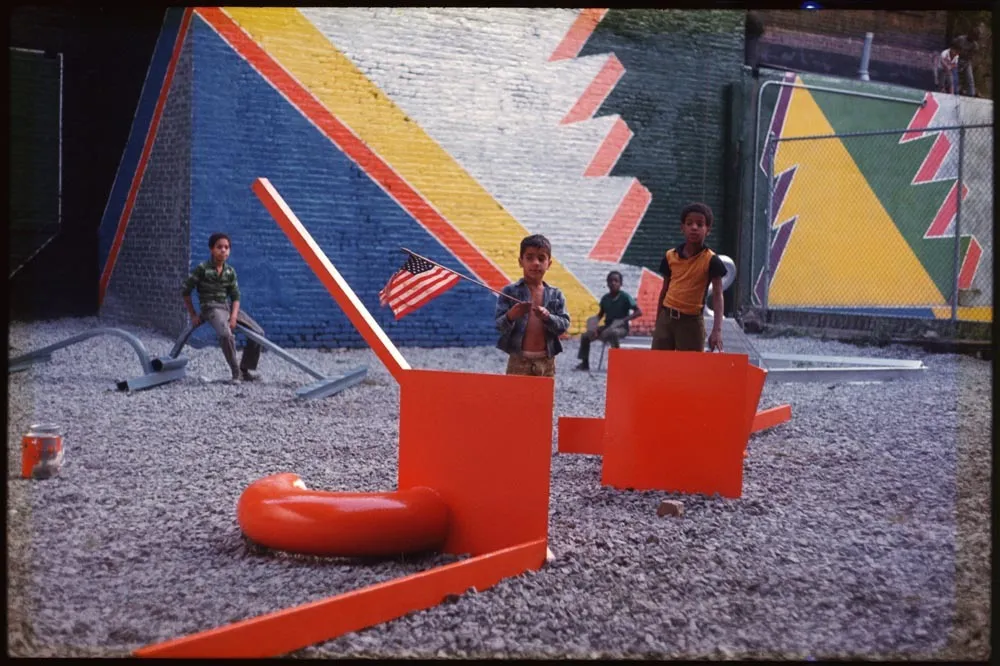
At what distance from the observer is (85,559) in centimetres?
380

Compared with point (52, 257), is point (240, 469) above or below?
below

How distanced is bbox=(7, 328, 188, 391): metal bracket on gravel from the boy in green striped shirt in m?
0.45

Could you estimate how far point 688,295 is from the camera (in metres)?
6.30

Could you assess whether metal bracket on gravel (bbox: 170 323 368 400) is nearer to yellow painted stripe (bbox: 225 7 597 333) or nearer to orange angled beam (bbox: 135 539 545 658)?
yellow painted stripe (bbox: 225 7 597 333)

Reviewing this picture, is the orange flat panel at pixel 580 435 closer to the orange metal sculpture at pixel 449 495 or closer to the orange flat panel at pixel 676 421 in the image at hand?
the orange flat panel at pixel 676 421

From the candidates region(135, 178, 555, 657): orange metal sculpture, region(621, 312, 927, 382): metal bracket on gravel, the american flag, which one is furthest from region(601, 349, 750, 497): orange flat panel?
region(621, 312, 927, 382): metal bracket on gravel

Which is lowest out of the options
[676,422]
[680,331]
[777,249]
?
[676,422]

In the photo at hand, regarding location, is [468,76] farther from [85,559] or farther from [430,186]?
[85,559]

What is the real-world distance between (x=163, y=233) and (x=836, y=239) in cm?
1002

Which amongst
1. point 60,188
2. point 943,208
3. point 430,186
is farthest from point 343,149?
point 943,208

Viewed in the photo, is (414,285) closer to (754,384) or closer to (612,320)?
(754,384)

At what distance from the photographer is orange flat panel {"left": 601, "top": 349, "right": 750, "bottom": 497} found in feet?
16.4

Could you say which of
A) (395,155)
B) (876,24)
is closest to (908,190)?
(876,24)

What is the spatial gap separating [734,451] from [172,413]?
13.8 feet
